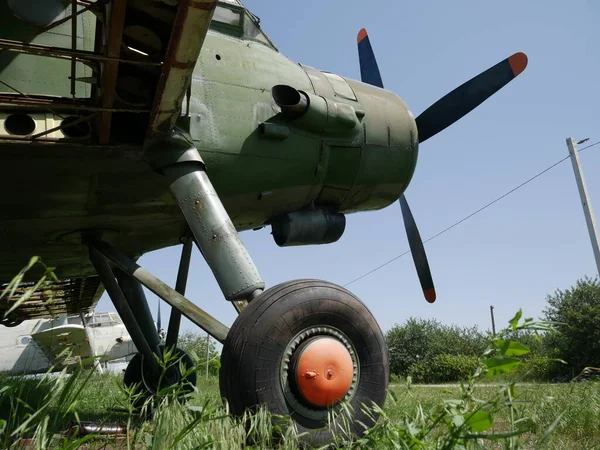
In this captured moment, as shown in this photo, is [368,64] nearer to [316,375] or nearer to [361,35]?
[361,35]

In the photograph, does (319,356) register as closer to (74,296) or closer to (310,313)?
(310,313)

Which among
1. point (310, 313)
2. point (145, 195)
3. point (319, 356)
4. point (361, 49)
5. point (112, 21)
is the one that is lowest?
point (319, 356)

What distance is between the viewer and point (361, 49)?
7.71 metres

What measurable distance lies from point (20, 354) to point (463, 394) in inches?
849

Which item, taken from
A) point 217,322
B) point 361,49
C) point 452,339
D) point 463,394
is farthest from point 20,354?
point 452,339

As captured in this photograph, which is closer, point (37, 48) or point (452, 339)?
point (37, 48)

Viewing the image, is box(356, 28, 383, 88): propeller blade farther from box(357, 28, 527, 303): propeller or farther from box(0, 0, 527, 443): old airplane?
box(0, 0, 527, 443): old airplane

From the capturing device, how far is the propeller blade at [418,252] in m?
6.35

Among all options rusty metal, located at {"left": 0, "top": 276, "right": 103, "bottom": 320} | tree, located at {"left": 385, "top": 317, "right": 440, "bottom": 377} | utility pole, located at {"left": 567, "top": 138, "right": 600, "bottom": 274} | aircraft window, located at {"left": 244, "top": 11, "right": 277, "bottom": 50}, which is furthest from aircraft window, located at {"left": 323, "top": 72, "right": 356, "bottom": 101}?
tree, located at {"left": 385, "top": 317, "right": 440, "bottom": 377}

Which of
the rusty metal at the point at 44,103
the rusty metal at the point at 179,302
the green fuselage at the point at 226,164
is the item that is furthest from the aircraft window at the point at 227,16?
the rusty metal at the point at 179,302

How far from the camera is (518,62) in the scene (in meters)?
5.93

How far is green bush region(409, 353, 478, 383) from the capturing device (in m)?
27.1

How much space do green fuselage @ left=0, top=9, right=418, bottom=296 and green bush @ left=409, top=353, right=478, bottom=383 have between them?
23.6 m

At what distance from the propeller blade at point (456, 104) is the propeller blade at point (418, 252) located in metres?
0.90
